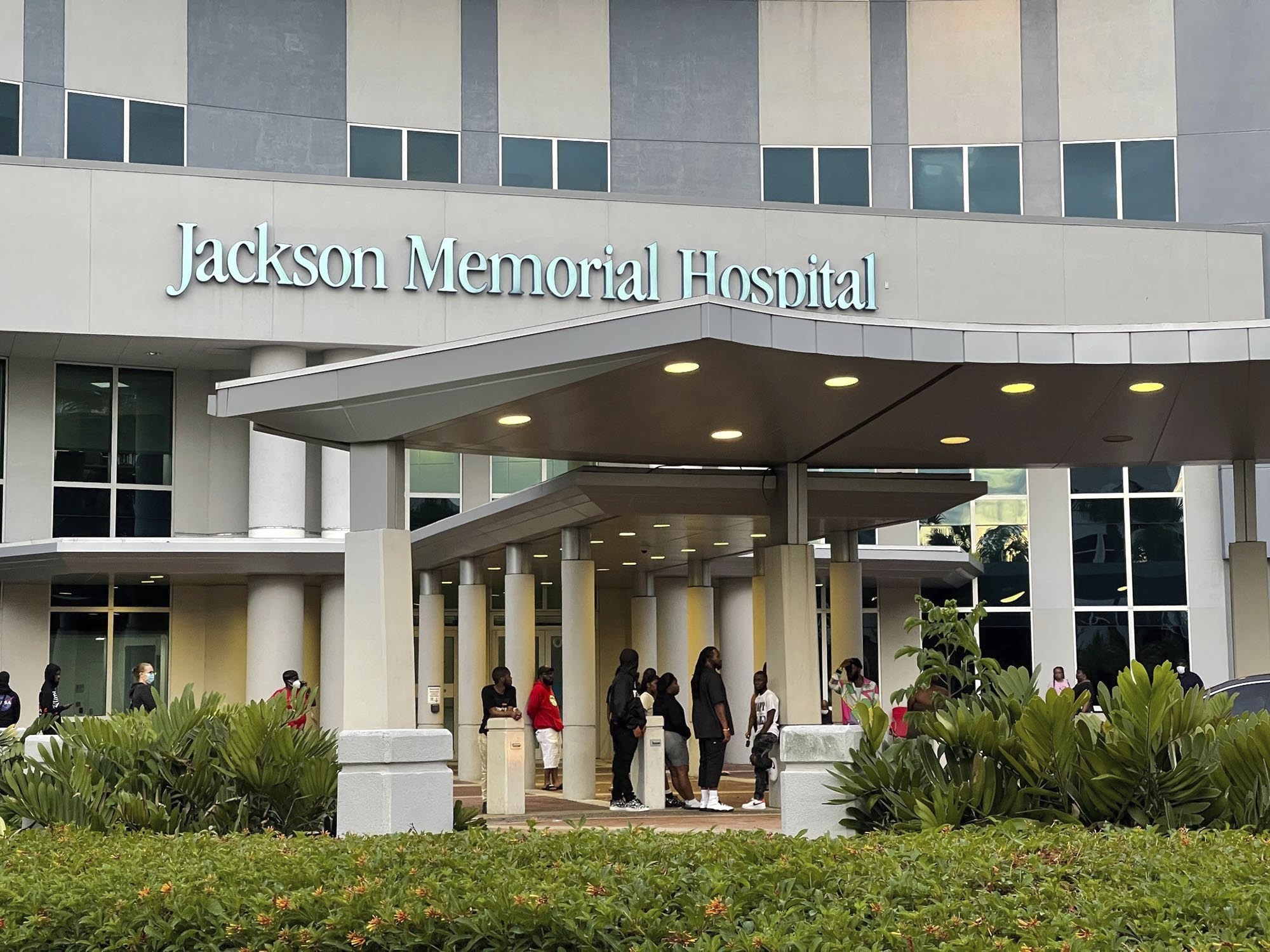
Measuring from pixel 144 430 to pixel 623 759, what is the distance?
57.7 feet

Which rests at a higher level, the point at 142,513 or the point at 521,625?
the point at 142,513

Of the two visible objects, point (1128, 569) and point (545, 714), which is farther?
point (1128, 569)

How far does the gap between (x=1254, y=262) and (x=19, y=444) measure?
26870 mm

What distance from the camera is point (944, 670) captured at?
383 inches

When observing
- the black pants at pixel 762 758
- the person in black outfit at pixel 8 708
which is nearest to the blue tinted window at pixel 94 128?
the person in black outfit at pixel 8 708

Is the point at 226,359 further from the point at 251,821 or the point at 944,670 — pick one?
the point at 944,670

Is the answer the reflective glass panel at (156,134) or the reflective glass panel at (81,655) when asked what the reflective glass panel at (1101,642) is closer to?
the reflective glass panel at (81,655)

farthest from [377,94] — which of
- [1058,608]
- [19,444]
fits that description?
[1058,608]

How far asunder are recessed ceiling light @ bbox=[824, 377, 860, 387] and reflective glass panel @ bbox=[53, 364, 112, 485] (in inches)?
850

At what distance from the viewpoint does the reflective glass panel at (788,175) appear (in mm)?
36156

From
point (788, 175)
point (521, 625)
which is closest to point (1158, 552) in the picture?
point (788, 175)

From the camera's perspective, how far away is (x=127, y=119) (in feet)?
105

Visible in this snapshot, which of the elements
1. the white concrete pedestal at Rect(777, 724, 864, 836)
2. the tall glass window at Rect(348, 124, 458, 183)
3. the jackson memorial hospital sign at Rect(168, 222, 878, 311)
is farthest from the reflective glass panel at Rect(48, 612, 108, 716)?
the white concrete pedestal at Rect(777, 724, 864, 836)

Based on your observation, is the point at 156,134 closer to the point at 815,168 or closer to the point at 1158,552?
the point at 815,168
